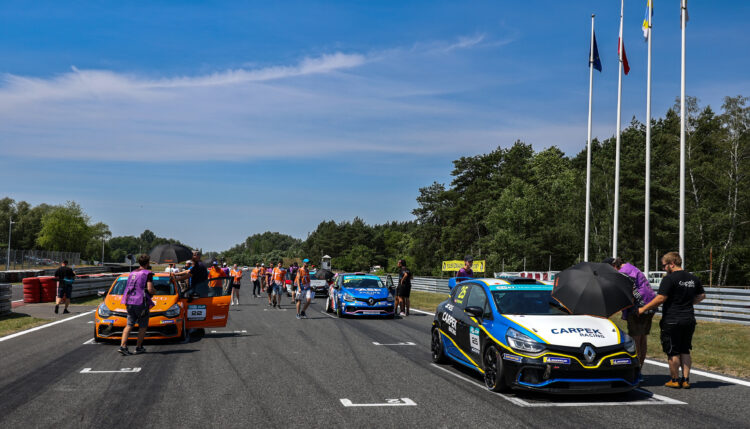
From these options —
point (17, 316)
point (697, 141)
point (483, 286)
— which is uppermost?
point (697, 141)

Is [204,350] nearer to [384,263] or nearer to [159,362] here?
[159,362]

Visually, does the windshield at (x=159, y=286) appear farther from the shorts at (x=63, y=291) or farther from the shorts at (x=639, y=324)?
the shorts at (x=639, y=324)

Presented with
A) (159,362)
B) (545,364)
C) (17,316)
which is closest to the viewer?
(545,364)

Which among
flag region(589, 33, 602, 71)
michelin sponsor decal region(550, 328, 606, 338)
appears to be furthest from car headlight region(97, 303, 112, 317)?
flag region(589, 33, 602, 71)

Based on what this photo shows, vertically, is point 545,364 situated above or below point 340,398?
above

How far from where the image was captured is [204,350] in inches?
478

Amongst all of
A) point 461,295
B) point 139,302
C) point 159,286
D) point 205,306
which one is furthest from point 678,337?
point 159,286

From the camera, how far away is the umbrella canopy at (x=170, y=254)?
21828 mm

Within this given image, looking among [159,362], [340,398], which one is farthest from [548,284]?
[159,362]

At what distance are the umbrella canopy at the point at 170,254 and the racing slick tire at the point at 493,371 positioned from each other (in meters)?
15.3

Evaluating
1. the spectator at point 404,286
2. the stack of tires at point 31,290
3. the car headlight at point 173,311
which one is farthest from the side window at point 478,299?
the stack of tires at point 31,290

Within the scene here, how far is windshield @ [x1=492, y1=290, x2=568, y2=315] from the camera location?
28.7 ft

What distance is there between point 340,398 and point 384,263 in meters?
164

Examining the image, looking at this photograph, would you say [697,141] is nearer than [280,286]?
No
